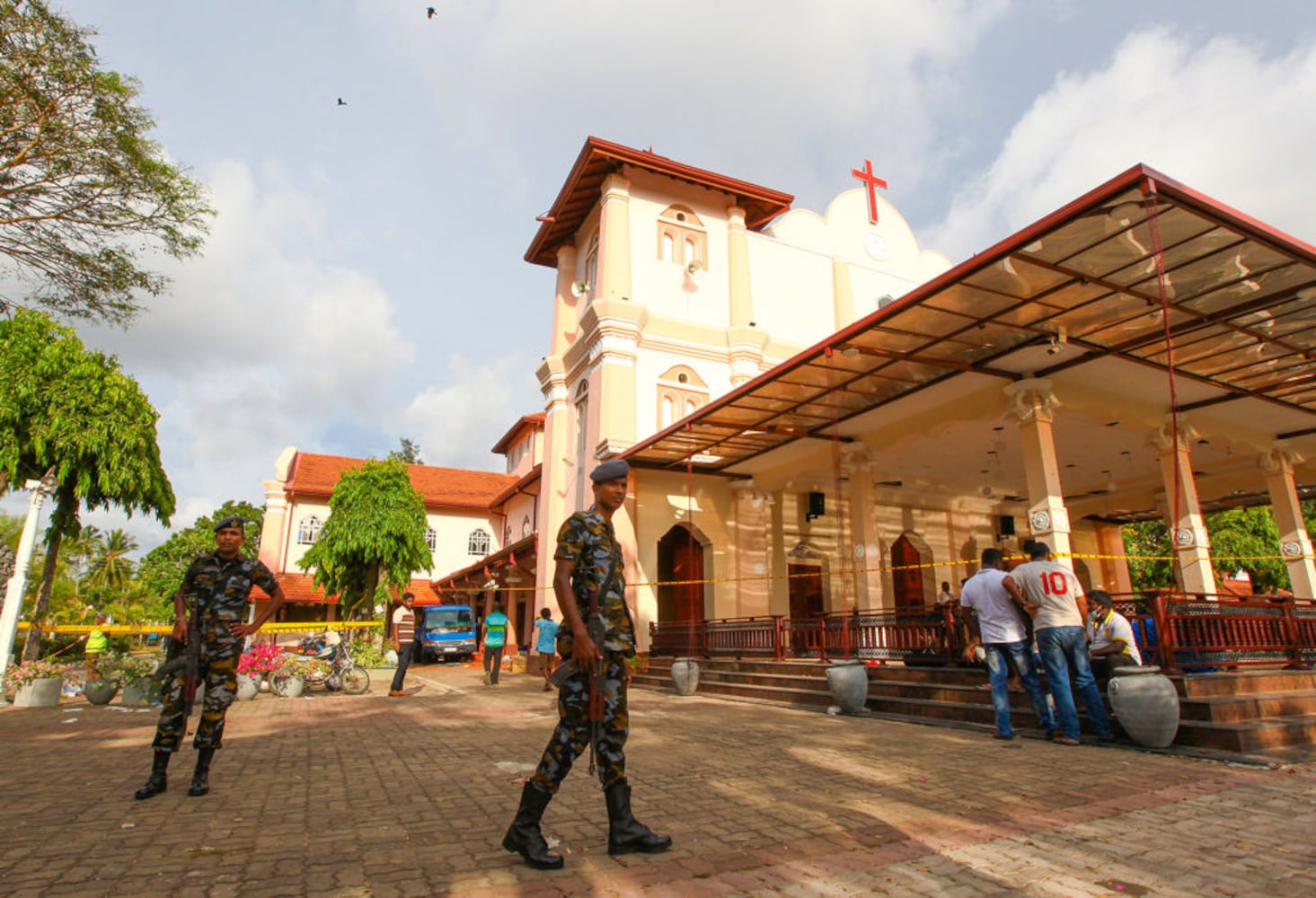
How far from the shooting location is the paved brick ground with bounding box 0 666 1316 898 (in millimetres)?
2811

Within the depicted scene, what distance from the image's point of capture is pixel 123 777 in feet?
16.0

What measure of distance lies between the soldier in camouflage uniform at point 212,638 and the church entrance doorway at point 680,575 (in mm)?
11740

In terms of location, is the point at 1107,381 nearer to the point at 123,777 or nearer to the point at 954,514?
the point at 954,514

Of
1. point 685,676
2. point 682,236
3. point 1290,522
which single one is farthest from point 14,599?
point 1290,522

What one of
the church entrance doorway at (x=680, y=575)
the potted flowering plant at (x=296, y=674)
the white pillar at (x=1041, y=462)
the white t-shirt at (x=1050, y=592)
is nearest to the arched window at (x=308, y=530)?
the church entrance doorway at (x=680, y=575)

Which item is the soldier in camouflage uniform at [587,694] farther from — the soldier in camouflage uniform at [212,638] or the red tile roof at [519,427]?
the red tile roof at [519,427]

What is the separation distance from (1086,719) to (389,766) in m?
6.16

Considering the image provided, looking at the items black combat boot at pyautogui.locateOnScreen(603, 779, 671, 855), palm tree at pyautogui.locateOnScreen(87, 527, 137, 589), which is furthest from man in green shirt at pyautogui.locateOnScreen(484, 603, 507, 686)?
palm tree at pyautogui.locateOnScreen(87, 527, 137, 589)

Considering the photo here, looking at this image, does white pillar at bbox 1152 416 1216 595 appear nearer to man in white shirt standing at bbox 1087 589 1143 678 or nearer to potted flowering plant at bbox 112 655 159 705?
man in white shirt standing at bbox 1087 589 1143 678

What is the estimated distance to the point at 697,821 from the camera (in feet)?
12.1

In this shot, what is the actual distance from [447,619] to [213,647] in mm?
22289

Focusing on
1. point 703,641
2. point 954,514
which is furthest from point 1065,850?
point 954,514

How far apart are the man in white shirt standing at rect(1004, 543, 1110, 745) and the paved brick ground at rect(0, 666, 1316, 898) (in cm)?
33

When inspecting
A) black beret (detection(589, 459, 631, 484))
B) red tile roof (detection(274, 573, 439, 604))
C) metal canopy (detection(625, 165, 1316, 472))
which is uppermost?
metal canopy (detection(625, 165, 1316, 472))
